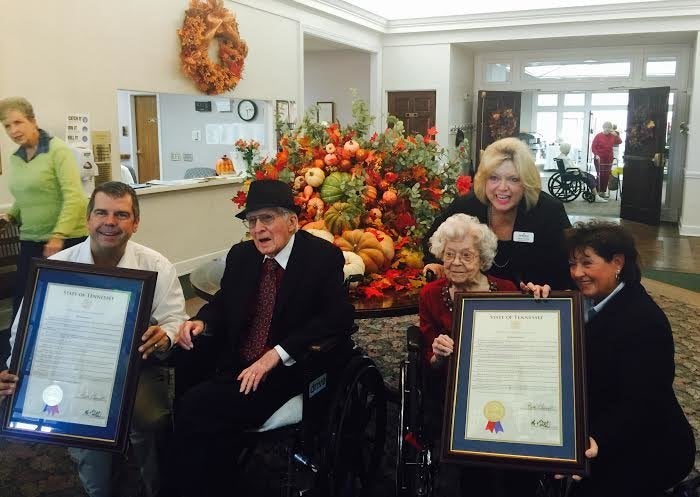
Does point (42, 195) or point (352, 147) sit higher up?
point (352, 147)

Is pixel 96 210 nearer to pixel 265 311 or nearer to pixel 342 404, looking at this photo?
pixel 265 311

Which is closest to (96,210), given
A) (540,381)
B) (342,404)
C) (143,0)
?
(342,404)

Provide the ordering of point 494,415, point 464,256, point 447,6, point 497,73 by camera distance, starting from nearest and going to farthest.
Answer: point 494,415, point 464,256, point 447,6, point 497,73

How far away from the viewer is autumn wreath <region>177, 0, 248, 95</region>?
578 cm

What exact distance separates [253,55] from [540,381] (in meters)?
5.91

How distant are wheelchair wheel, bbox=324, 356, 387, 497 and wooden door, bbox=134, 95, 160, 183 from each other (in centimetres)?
735

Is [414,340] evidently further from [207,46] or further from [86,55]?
[207,46]

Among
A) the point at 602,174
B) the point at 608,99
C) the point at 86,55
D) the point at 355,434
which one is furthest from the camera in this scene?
the point at 608,99

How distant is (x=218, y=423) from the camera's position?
202 centimetres

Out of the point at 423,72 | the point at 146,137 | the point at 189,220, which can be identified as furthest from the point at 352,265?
the point at 423,72

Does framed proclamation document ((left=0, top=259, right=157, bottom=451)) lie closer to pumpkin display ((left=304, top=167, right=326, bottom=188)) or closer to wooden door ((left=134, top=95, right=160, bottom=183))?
pumpkin display ((left=304, top=167, right=326, bottom=188))

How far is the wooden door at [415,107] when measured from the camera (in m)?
10.1

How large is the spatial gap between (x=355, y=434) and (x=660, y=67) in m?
9.32

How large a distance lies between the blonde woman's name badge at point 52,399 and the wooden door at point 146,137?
7.69 m
